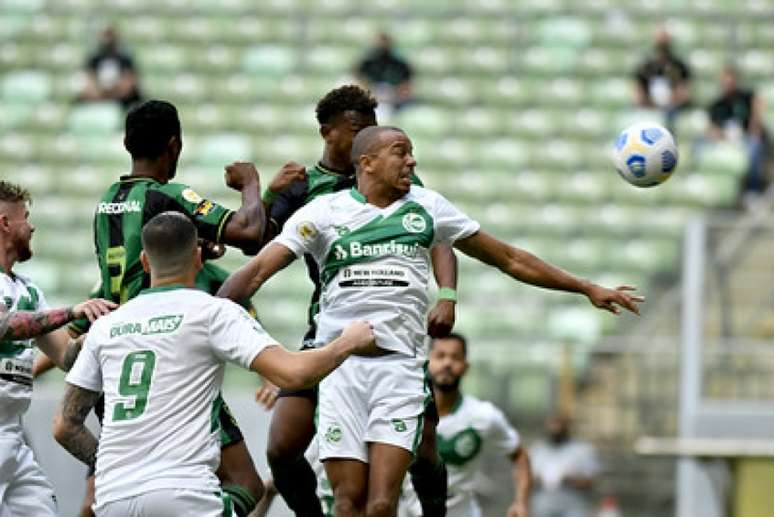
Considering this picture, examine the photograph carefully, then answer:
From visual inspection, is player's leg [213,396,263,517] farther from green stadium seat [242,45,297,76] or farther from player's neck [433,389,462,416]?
green stadium seat [242,45,297,76]

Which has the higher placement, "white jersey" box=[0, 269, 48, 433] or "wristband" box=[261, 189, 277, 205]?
"wristband" box=[261, 189, 277, 205]

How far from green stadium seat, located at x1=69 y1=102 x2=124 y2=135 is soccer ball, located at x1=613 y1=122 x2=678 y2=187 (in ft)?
41.2

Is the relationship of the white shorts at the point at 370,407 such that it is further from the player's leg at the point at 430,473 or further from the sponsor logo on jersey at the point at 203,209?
the sponsor logo on jersey at the point at 203,209

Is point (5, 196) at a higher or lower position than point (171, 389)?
higher

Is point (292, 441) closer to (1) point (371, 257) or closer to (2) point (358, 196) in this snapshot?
(1) point (371, 257)

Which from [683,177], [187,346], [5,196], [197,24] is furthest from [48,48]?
[187,346]

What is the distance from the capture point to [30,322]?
797 cm

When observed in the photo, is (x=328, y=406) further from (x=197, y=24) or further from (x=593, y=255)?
(x=197, y=24)

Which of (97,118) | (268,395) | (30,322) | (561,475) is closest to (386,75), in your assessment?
(97,118)

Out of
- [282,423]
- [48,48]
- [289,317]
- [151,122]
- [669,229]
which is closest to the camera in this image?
[151,122]

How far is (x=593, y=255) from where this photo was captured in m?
19.4

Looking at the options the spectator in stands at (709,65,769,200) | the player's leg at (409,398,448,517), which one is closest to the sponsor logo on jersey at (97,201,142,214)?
the player's leg at (409,398,448,517)

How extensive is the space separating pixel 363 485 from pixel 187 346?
5.50ft

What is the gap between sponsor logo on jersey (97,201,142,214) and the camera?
8250 mm
